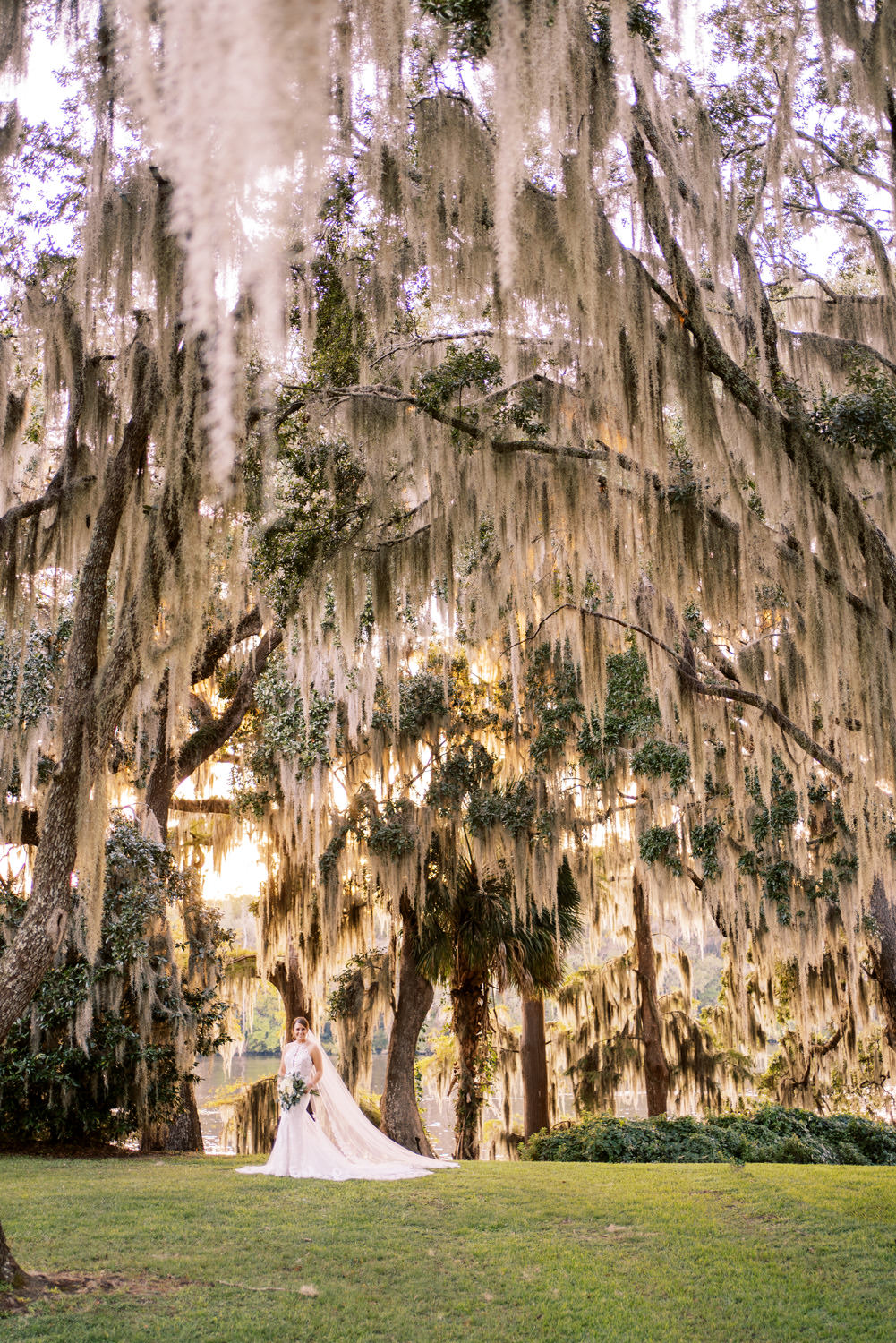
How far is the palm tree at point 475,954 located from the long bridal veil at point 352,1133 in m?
2.76

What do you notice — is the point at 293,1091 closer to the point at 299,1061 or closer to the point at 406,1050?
the point at 299,1061

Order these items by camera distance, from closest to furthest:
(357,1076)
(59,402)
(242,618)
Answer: (59,402) → (242,618) → (357,1076)

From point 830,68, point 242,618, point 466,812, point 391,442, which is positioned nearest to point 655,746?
point 466,812

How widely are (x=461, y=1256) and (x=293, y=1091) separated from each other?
12.0 ft

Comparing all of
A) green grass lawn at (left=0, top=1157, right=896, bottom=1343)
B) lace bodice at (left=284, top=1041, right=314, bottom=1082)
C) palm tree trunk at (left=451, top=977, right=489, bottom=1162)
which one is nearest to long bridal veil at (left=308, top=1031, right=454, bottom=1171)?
lace bodice at (left=284, top=1041, right=314, bottom=1082)

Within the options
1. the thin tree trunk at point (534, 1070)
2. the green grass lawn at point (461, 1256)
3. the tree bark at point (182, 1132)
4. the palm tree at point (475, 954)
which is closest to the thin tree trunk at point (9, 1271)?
the green grass lawn at point (461, 1256)

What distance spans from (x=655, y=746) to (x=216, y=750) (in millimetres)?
5418

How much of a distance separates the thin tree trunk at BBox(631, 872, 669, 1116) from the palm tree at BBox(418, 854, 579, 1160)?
108 inches

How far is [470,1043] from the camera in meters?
11.8

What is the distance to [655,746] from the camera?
9.12m

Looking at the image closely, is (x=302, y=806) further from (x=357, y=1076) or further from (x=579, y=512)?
(x=579, y=512)

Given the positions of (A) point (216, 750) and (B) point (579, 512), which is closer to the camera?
(B) point (579, 512)

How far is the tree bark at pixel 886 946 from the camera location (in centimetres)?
1005

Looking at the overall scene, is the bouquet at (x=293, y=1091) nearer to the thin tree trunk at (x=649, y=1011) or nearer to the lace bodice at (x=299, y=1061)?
the lace bodice at (x=299, y=1061)
